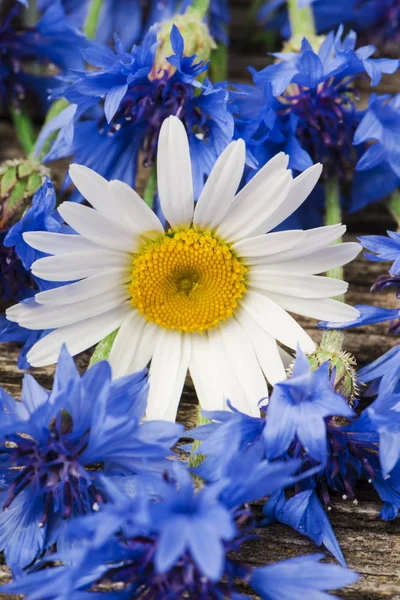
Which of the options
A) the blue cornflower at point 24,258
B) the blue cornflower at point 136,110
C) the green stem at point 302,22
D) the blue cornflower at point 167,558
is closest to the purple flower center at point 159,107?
the blue cornflower at point 136,110

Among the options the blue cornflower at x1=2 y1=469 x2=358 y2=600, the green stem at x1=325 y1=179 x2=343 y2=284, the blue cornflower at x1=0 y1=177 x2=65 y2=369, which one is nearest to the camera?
the blue cornflower at x1=2 y1=469 x2=358 y2=600

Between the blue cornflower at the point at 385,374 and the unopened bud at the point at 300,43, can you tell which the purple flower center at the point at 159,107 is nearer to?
the unopened bud at the point at 300,43

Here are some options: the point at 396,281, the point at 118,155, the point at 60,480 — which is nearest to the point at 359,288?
the point at 396,281

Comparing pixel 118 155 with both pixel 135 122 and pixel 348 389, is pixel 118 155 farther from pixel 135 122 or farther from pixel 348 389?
pixel 348 389

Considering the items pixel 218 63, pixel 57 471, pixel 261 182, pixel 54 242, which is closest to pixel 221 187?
pixel 261 182

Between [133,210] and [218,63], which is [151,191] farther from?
[218,63]

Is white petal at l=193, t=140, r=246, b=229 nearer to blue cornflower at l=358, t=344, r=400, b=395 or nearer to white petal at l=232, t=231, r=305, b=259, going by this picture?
white petal at l=232, t=231, r=305, b=259

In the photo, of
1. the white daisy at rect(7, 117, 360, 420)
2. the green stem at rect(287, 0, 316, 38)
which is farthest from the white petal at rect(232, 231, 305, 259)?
the green stem at rect(287, 0, 316, 38)

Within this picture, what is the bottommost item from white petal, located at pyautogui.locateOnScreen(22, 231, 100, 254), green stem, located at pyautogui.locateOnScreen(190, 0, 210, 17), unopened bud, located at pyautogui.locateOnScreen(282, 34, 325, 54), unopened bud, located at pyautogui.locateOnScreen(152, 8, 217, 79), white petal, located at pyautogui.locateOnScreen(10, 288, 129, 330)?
white petal, located at pyautogui.locateOnScreen(10, 288, 129, 330)

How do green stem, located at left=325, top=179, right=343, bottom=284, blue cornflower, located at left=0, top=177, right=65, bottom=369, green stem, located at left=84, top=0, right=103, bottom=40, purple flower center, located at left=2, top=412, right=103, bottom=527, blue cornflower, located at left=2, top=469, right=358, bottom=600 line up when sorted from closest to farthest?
blue cornflower, located at left=2, top=469, right=358, bottom=600
purple flower center, located at left=2, top=412, right=103, bottom=527
blue cornflower, located at left=0, top=177, right=65, bottom=369
green stem, located at left=325, top=179, right=343, bottom=284
green stem, located at left=84, top=0, right=103, bottom=40
